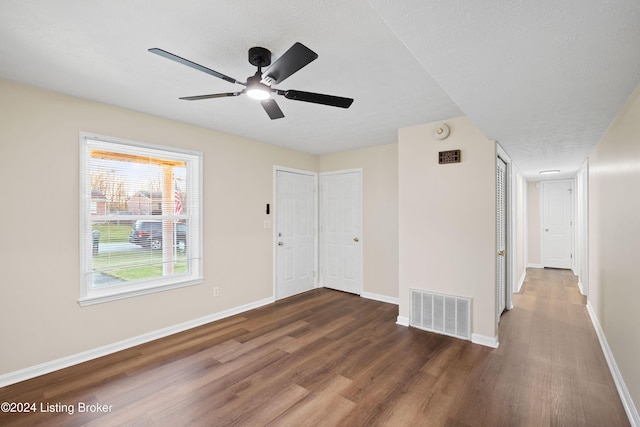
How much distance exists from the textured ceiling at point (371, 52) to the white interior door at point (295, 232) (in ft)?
6.42

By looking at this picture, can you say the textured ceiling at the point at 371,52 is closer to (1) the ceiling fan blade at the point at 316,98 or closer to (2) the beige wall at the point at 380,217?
(1) the ceiling fan blade at the point at 316,98

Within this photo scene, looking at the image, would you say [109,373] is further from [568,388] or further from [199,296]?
[568,388]

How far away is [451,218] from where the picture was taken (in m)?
3.21

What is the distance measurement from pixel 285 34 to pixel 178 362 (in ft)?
9.31

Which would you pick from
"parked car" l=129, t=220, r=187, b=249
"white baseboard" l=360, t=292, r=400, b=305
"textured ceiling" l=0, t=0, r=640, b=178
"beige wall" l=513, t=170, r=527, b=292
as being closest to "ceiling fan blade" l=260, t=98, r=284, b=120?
"textured ceiling" l=0, t=0, r=640, b=178

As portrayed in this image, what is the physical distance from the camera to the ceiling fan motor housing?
72.6 inches

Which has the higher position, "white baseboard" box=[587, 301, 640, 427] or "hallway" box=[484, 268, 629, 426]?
"white baseboard" box=[587, 301, 640, 427]

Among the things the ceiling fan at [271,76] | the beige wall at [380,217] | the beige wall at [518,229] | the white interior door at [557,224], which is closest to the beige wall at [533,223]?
the white interior door at [557,224]

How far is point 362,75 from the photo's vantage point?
7.22ft

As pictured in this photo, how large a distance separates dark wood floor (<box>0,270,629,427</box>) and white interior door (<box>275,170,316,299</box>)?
1.21m

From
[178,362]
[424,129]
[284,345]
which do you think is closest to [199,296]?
[178,362]

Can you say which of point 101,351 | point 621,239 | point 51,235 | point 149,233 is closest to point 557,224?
point 621,239

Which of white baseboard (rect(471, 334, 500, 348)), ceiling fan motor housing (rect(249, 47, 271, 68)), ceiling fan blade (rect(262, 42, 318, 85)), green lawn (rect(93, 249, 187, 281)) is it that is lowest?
white baseboard (rect(471, 334, 500, 348))

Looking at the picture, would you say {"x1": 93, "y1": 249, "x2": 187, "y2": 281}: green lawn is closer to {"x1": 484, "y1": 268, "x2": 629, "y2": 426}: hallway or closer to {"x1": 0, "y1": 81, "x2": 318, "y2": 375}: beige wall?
{"x1": 0, "y1": 81, "x2": 318, "y2": 375}: beige wall
